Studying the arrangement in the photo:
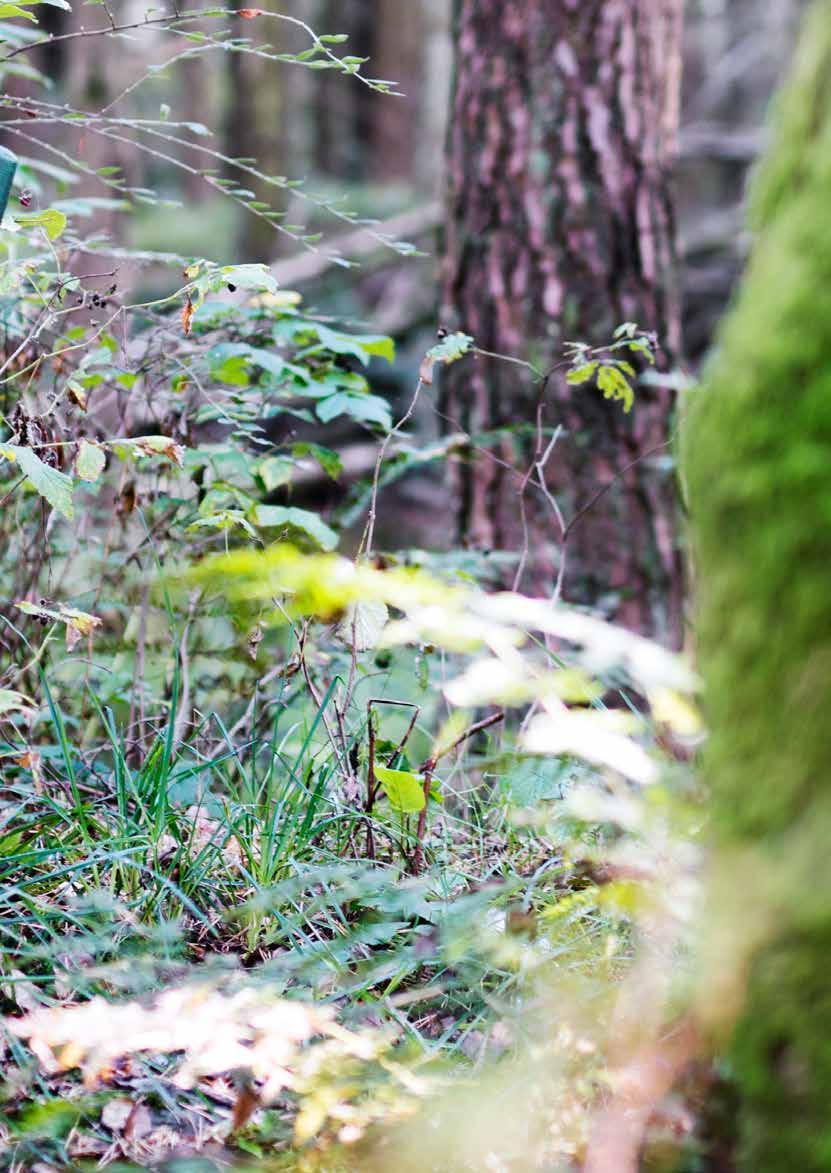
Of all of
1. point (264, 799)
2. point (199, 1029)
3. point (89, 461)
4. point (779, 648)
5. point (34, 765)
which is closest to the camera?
point (779, 648)

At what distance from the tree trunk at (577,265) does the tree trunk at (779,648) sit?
2592 millimetres

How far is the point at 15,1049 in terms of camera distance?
5.16 ft

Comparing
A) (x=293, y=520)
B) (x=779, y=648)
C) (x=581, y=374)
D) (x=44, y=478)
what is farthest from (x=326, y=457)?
(x=779, y=648)

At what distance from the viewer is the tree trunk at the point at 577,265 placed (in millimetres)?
3762

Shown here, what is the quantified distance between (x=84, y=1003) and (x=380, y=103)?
20.0 meters

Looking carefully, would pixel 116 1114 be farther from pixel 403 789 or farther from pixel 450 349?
pixel 450 349

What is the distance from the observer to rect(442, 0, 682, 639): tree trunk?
3.76 m

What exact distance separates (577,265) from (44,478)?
242 centimetres

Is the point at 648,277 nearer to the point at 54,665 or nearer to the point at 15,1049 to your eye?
the point at 54,665

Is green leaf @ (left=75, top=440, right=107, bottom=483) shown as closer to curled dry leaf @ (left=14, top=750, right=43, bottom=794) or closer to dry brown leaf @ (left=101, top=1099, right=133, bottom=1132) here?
curled dry leaf @ (left=14, top=750, right=43, bottom=794)

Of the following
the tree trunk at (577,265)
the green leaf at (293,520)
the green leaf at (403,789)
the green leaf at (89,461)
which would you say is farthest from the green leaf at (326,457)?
the tree trunk at (577,265)

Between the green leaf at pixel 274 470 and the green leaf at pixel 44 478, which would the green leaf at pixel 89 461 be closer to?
the green leaf at pixel 44 478

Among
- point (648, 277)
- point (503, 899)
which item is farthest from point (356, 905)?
point (648, 277)

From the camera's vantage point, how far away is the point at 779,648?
105 cm
